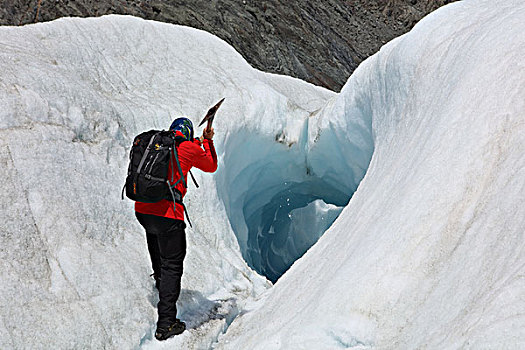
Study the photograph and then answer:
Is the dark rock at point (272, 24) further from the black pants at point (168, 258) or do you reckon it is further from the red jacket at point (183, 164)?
the black pants at point (168, 258)

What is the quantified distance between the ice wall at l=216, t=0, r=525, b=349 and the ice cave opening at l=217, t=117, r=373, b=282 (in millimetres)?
2459

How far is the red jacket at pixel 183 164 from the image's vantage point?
3484mm

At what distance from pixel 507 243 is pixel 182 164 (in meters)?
2.23

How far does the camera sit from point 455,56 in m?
3.93

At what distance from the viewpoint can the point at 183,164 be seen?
11.7 ft

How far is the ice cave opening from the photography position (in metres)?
Result: 6.88

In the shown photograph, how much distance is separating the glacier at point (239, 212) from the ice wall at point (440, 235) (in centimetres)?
1

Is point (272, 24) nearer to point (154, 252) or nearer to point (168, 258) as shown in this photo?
point (154, 252)

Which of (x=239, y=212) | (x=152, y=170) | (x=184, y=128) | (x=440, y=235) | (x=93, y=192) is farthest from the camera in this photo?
(x=239, y=212)

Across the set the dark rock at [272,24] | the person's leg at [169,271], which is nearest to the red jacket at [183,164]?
the person's leg at [169,271]

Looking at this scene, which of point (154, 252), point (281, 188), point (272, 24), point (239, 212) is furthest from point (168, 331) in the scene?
point (272, 24)

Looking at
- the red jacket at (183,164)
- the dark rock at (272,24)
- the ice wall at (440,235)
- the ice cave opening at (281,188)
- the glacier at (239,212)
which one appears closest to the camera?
the ice wall at (440,235)

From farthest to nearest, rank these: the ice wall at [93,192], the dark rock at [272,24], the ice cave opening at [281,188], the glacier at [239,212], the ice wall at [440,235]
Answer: the dark rock at [272,24] < the ice cave opening at [281,188] < the ice wall at [93,192] < the glacier at [239,212] < the ice wall at [440,235]

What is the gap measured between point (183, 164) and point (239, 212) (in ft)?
11.9
